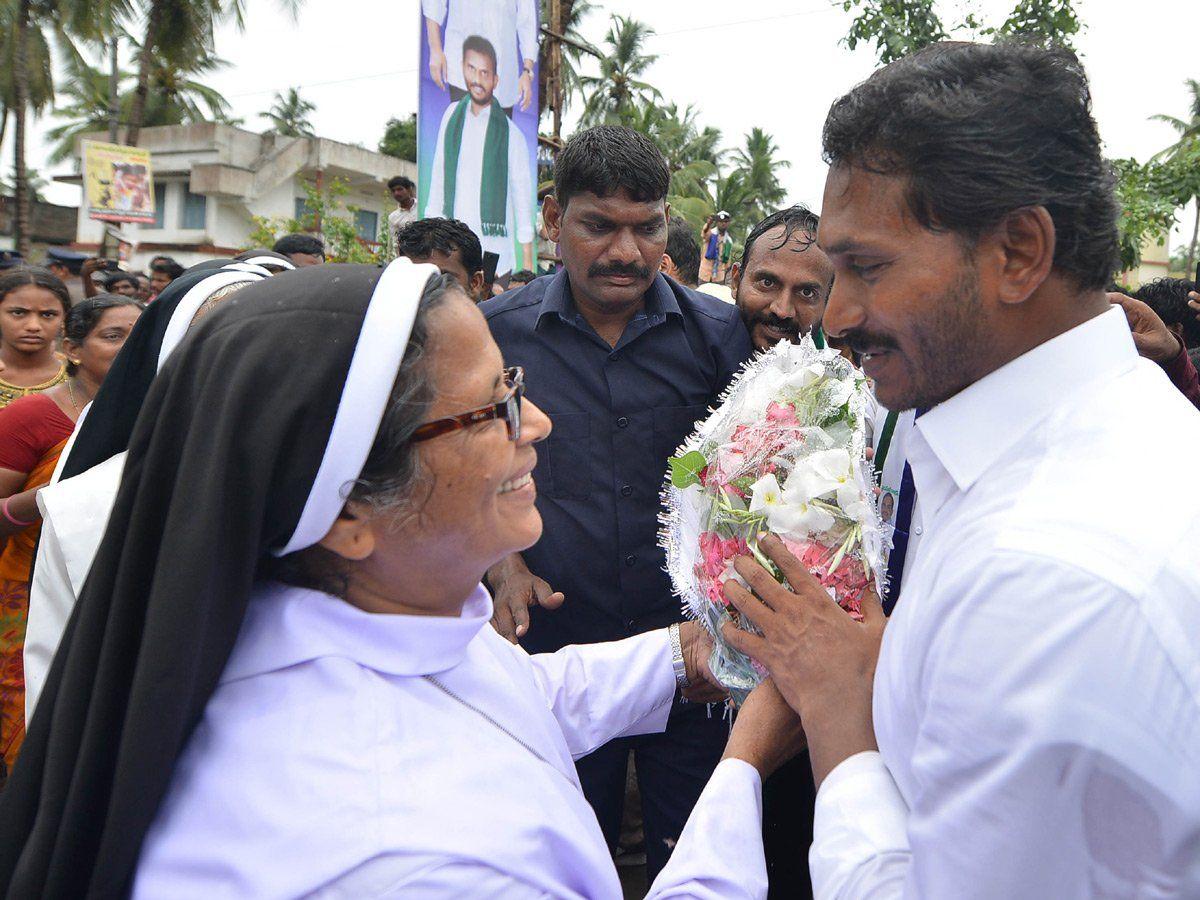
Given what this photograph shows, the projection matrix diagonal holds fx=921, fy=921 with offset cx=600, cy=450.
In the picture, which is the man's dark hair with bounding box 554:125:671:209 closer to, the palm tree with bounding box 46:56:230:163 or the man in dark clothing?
the man in dark clothing

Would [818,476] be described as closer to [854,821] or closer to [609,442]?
[854,821]

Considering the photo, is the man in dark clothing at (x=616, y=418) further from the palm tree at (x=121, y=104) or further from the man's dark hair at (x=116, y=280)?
the palm tree at (x=121, y=104)

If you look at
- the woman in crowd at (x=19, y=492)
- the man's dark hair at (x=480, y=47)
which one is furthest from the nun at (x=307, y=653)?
the man's dark hair at (x=480, y=47)

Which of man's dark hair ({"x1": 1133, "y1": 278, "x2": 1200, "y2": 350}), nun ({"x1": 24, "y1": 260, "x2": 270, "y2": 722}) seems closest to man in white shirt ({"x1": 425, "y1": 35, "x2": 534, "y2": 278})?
man's dark hair ({"x1": 1133, "y1": 278, "x2": 1200, "y2": 350})

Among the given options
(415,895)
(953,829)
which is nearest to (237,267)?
(415,895)

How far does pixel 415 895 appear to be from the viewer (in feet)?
4.26

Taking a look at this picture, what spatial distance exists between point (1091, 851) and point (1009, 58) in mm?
1310

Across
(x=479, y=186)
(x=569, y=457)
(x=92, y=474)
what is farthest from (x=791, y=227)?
Result: (x=479, y=186)

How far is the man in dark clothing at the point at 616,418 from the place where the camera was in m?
3.24

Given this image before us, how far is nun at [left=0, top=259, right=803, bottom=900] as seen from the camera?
1.33m

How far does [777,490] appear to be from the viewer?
6.85ft

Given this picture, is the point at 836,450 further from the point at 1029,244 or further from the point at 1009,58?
the point at 1009,58

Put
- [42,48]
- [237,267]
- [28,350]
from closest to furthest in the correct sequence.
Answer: [237,267], [28,350], [42,48]

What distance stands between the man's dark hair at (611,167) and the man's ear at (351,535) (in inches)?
84.1
